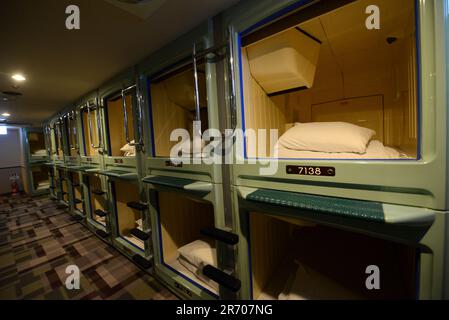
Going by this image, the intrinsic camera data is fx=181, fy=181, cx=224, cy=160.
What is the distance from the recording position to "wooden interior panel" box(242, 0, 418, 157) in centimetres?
108

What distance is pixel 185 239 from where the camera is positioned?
87.2 inches

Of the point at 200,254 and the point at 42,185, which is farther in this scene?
the point at 42,185

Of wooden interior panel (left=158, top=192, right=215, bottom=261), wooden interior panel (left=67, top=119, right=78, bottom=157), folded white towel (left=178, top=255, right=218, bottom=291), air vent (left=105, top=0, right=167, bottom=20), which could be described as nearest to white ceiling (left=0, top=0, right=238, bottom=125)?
air vent (left=105, top=0, right=167, bottom=20)

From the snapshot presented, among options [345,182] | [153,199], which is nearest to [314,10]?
[345,182]

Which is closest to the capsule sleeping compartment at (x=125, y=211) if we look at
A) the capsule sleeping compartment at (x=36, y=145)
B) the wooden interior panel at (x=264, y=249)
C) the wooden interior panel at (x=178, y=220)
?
the wooden interior panel at (x=178, y=220)

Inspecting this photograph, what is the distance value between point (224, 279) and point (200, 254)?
0.52m

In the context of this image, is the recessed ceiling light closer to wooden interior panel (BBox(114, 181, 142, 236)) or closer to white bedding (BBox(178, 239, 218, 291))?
wooden interior panel (BBox(114, 181, 142, 236))

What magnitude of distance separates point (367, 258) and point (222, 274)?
4.42 ft

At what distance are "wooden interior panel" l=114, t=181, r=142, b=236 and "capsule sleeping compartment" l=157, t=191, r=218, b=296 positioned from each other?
0.83 meters

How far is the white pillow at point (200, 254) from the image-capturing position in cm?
165

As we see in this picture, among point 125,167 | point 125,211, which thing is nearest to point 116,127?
point 125,167

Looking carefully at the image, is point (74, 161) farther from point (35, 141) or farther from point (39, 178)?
point (39, 178)

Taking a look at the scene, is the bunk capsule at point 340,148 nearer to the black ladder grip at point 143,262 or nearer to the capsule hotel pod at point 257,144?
the capsule hotel pod at point 257,144
